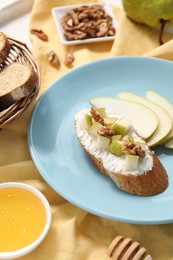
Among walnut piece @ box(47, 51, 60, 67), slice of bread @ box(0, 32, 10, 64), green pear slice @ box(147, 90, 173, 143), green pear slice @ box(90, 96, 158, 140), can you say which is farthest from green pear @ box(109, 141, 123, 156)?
walnut piece @ box(47, 51, 60, 67)

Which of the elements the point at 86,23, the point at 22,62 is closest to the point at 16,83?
the point at 22,62

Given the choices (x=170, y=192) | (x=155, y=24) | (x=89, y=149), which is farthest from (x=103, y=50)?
(x=170, y=192)

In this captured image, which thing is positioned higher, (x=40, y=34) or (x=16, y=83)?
(x=16, y=83)

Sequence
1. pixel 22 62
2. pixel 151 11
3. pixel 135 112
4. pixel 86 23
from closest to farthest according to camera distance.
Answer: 1. pixel 135 112
2. pixel 22 62
3. pixel 151 11
4. pixel 86 23

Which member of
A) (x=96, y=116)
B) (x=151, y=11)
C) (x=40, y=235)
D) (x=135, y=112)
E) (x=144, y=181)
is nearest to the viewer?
(x=40, y=235)

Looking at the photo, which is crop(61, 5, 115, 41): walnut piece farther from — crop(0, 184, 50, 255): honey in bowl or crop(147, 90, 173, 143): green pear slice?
crop(0, 184, 50, 255): honey in bowl

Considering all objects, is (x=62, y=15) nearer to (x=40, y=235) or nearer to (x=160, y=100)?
(x=160, y=100)
